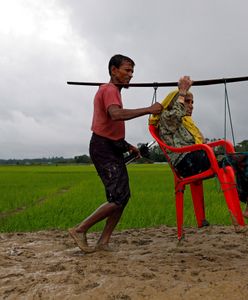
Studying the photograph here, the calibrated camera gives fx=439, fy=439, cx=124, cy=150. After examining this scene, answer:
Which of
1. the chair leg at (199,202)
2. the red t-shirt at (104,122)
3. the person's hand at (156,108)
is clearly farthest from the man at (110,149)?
the chair leg at (199,202)

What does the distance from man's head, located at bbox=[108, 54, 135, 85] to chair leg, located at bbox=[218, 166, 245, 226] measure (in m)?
1.25

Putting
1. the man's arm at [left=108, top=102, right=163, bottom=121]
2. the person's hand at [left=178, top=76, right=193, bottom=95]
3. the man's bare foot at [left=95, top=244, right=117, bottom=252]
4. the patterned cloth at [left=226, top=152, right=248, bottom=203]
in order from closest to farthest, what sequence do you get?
the patterned cloth at [left=226, top=152, right=248, bottom=203]
the man's arm at [left=108, top=102, right=163, bottom=121]
the person's hand at [left=178, top=76, right=193, bottom=95]
the man's bare foot at [left=95, top=244, right=117, bottom=252]

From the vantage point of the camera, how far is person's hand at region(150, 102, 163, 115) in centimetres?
355

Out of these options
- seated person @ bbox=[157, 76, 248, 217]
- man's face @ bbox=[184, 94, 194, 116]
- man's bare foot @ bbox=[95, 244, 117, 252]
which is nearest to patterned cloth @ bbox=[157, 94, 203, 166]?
seated person @ bbox=[157, 76, 248, 217]

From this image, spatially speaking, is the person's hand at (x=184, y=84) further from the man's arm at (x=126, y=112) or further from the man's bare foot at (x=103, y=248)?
the man's bare foot at (x=103, y=248)

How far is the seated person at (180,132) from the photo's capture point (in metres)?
3.56

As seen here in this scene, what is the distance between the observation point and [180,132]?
12.4ft

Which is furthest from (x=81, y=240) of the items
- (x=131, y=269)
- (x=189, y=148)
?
(x=189, y=148)

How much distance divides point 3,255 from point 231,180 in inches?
82.8

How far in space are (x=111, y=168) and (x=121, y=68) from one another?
86 centimetres

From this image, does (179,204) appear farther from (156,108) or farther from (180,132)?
(156,108)

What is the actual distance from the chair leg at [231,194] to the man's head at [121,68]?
1.25 meters

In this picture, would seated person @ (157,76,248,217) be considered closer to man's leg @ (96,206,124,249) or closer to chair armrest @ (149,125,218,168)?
chair armrest @ (149,125,218,168)

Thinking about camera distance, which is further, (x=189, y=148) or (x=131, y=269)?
(x=189, y=148)
